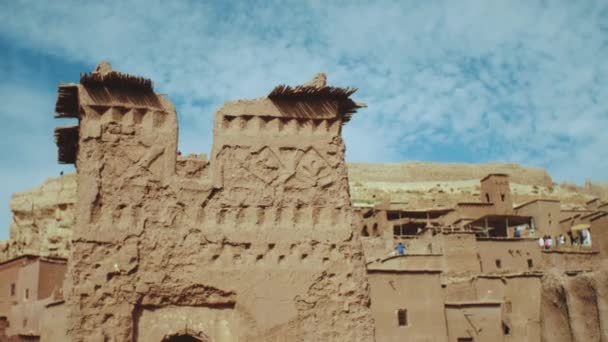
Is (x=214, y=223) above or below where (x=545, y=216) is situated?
below

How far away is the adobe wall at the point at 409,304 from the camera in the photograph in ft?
73.0

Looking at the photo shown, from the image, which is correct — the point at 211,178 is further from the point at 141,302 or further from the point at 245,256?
the point at 141,302

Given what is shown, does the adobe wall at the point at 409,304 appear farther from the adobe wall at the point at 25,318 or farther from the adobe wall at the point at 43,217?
the adobe wall at the point at 43,217

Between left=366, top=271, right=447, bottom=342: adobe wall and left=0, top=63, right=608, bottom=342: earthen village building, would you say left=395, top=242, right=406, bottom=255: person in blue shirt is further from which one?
left=0, top=63, right=608, bottom=342: earthen village building

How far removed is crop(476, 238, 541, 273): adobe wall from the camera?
2931cm

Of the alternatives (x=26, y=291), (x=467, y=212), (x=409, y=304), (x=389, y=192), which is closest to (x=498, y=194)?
(x=467, y=212)

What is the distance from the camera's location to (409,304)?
22.6m

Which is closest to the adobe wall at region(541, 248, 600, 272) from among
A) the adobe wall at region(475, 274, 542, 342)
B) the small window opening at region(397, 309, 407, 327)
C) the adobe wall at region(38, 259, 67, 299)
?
the adobe wall at region(475, 274, 542, 342)

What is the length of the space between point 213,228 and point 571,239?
34462mm

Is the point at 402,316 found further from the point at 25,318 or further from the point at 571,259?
the point at 25,318

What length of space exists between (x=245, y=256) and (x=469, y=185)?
60.5 meters

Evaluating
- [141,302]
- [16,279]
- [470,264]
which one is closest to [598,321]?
[141,302]

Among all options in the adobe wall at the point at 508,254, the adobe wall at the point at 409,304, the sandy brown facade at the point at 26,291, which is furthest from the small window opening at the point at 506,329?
the sandy brown facade at the point at 26,291

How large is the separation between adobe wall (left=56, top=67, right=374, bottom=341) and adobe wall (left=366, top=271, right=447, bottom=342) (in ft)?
44.7
